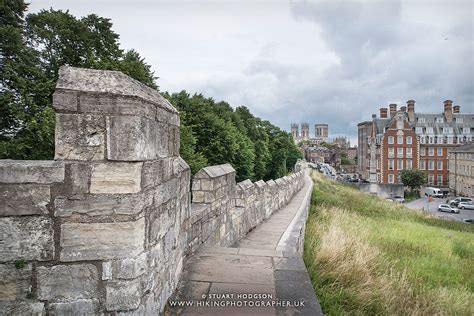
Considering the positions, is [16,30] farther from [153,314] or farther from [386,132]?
[386,132]

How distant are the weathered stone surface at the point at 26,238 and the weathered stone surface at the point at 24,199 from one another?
49 mm

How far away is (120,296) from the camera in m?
2.35

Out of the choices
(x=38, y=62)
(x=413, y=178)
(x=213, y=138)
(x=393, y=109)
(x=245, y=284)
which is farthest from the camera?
(x=393, y=109)

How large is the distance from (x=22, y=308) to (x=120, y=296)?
0.66m

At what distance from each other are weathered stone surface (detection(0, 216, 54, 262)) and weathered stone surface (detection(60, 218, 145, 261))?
3.9 inches

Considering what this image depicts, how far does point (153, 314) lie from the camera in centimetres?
264

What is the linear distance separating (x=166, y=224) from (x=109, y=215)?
2.43 ft

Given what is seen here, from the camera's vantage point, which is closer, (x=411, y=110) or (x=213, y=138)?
(x=213, y=138)

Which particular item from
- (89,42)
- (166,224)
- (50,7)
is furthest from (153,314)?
(50,7)

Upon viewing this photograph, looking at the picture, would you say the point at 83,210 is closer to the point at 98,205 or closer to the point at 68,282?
the point at 98,205

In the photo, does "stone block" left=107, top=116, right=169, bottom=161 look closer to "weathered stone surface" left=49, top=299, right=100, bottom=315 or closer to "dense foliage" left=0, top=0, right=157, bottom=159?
"weathered stone surface" left=49, top=299, right=100, bottom=315

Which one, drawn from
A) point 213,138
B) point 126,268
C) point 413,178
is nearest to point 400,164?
point 413,178

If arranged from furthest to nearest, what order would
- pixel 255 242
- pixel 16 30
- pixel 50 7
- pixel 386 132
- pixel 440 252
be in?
pixel 386 132
pixel 50 7
pixel 16 30
pixel 440 252
pixel 255 242

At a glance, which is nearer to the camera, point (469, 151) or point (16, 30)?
point (16, 30)
